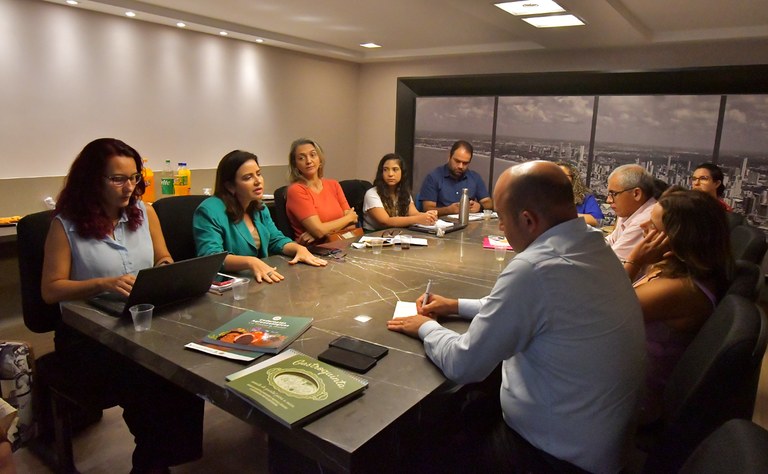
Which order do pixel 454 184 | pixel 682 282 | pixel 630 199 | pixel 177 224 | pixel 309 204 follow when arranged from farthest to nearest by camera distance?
pixel 454 184, pixel 309 204, pixel 630 199, pixel 177 224, pixel 682 282

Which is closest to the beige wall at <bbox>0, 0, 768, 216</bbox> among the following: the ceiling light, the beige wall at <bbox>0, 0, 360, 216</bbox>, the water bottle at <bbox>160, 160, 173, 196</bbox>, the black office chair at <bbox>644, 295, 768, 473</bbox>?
the beige wall at <bbox>0, 0, 360, 216</bbox>

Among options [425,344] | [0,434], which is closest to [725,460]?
[425,344]

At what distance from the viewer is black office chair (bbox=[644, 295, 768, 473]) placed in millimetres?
1134

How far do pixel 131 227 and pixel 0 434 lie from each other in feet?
2.89

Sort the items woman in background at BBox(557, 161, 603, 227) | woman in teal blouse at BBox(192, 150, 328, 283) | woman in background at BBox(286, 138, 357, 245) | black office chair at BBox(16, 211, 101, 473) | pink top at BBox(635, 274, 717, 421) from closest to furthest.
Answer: pink top at BBox(635, 274, 717, 421) < black office chair at BBox(16, 211, 101, 473) < woman in teal blouse at BBox(192, 150, 328, 283) < woman in background at BBox(286, 138, 357, 245) < woman in background at BBox(557, 161, 603, 227)

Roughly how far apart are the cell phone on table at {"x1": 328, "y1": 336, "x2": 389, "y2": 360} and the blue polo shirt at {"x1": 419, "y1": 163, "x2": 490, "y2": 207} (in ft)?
9.88

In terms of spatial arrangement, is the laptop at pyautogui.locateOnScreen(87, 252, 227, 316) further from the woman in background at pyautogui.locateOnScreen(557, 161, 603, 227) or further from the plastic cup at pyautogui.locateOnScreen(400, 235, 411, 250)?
the woman in background at pyautogui.locateOnScreen(557, 161, 603, 227)

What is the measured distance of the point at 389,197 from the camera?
365 cm

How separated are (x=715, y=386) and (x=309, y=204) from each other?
90.5 inches

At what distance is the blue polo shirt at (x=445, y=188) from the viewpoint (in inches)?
171

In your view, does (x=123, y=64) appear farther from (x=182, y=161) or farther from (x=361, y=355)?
(x=361, y=355)

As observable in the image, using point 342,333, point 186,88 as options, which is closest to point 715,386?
point 342,333

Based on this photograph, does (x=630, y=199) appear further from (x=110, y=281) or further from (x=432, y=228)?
(x=110, y=281)

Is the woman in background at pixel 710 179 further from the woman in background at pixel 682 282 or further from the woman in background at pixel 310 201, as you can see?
the woman in background at pixel 310 201
